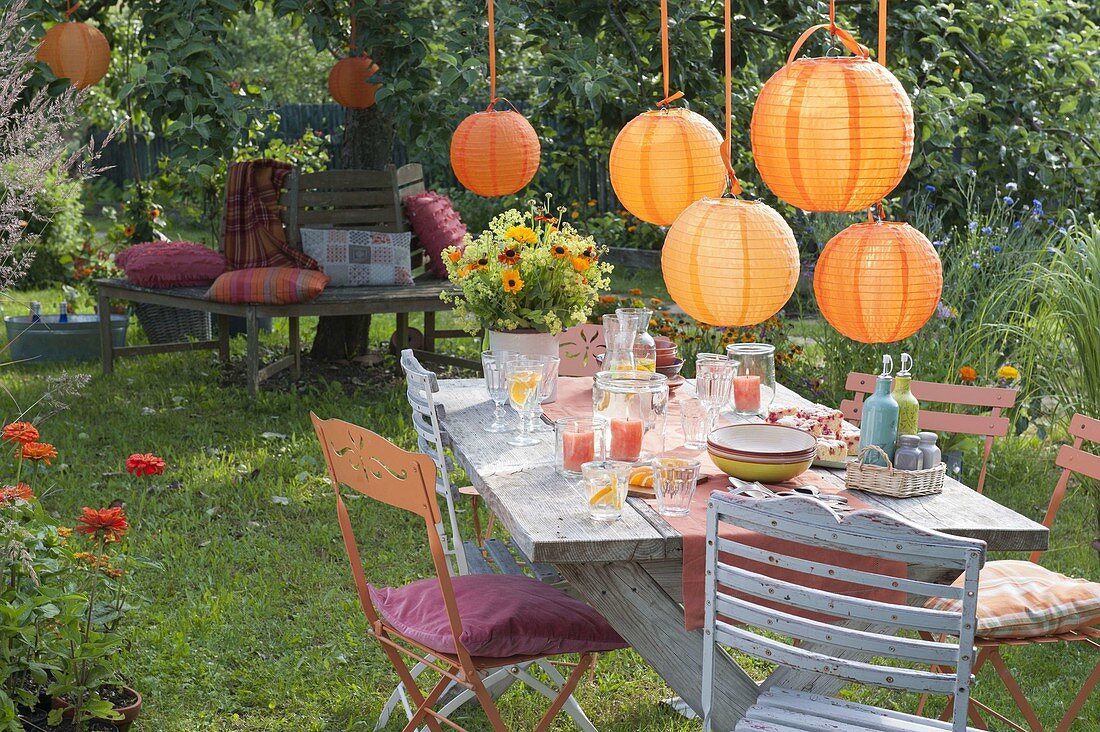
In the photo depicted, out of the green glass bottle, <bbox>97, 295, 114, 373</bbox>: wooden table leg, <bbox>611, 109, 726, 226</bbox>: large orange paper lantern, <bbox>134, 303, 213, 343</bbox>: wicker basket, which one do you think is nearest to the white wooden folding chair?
the green glass bottle

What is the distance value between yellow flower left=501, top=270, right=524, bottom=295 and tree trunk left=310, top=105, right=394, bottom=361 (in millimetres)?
4080

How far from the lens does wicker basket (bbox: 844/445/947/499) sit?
2.83 meters

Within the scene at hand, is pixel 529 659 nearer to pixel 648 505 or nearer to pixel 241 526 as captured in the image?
pixel 648 505

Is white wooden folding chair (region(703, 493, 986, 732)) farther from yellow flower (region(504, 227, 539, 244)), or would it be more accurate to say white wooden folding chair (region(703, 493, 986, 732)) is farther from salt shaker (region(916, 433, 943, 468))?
yellow flower (region(504, 227, 539, 244))

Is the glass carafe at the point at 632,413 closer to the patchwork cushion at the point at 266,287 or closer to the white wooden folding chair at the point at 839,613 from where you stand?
the white wooden folding chair at the point at 839,613

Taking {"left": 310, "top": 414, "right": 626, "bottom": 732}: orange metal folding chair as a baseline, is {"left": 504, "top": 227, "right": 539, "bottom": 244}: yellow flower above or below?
above

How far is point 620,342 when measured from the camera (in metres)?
3.66

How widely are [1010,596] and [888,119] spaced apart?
1.25m

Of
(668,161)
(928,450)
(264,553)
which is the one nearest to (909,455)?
(928,450)

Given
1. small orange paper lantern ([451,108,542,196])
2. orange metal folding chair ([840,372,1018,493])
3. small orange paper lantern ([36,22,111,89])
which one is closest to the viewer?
orange metal folding chair ([840,372,1018,493])

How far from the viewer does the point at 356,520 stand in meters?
4.83

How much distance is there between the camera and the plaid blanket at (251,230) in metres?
7.03

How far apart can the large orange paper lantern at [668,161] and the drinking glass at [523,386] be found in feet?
1.84

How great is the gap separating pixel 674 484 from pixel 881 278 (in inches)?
26.6
